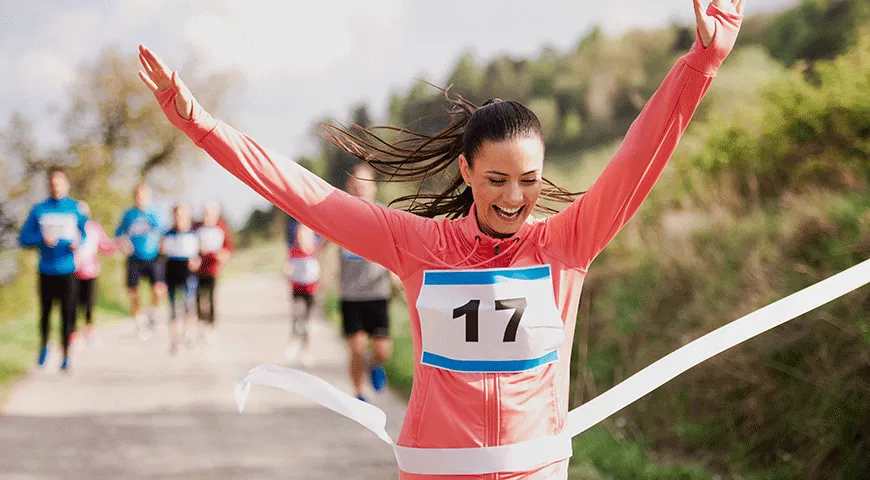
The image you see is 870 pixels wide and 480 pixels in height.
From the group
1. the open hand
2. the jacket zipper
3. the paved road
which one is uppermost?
the open hand

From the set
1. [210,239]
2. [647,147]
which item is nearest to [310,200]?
[647,147]

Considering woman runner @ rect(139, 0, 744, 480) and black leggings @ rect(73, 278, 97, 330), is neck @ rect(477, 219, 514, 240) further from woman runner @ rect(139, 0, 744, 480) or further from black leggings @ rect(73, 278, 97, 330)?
black leggings @ rect(73, 278, 97, 330)

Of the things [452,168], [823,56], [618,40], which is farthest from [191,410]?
[618,40]

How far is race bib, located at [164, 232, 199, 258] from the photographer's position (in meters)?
11.1

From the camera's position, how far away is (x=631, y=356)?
779cm

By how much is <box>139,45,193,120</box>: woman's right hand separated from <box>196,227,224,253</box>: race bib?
9568 millimetres

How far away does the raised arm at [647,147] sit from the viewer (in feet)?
6.80

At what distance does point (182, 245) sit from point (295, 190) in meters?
9.20

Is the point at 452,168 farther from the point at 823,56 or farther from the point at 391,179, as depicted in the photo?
the point at 823,56

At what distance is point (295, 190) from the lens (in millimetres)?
2270

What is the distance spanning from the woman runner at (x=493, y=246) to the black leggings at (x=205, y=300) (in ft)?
32.1

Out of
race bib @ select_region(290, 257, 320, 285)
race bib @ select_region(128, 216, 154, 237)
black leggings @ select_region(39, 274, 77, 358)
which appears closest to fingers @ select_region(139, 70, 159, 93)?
black leggings @ select_region(39, 274, 77, 358)

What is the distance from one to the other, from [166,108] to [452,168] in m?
0.96

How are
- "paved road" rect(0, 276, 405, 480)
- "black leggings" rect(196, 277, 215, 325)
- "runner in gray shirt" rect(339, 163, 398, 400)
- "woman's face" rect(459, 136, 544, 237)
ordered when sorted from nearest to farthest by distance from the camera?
1. "woman's face" rect(459, 136, 544, 237)
2. "paved road" rect(0, 276, 405, 480)
3. "runner in gray shirt" rect(339, 163, 398, 400)
4. "black leggings" rect(196, 277, 215, 325)
